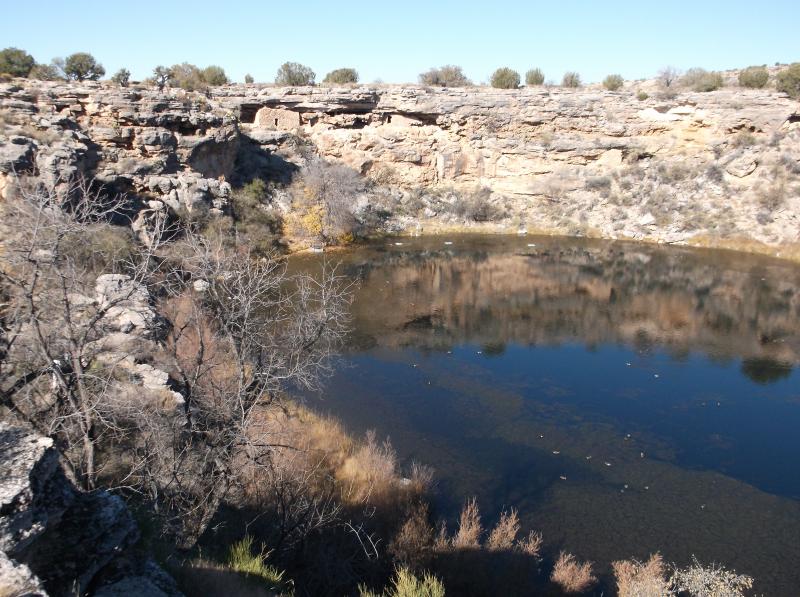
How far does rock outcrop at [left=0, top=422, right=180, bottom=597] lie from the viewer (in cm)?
340

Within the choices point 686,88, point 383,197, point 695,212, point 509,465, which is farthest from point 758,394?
point 686,88

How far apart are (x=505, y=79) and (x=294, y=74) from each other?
17.2m

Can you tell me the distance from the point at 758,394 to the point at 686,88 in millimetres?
32107

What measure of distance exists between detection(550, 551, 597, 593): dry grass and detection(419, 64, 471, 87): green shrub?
142 feet

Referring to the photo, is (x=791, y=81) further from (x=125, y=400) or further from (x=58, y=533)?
(x=58, y=533)

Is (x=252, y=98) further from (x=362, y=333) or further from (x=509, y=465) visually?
(x=509, y=465)

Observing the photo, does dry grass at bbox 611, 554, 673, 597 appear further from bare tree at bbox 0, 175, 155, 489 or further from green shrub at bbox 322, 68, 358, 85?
green shrub at bbox 322, 68, 358, 85

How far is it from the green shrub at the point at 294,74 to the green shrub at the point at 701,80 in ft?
95.3

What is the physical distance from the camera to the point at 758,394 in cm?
1571

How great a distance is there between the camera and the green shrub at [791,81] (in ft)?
116

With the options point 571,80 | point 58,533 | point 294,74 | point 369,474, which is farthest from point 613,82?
point 58,533

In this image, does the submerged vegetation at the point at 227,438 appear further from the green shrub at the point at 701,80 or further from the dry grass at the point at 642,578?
→ the green shrub at the point at 701,80

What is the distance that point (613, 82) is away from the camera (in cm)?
4500

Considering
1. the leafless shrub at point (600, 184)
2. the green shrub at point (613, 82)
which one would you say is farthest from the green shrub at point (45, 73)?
the green shrub at point (613, 82)
